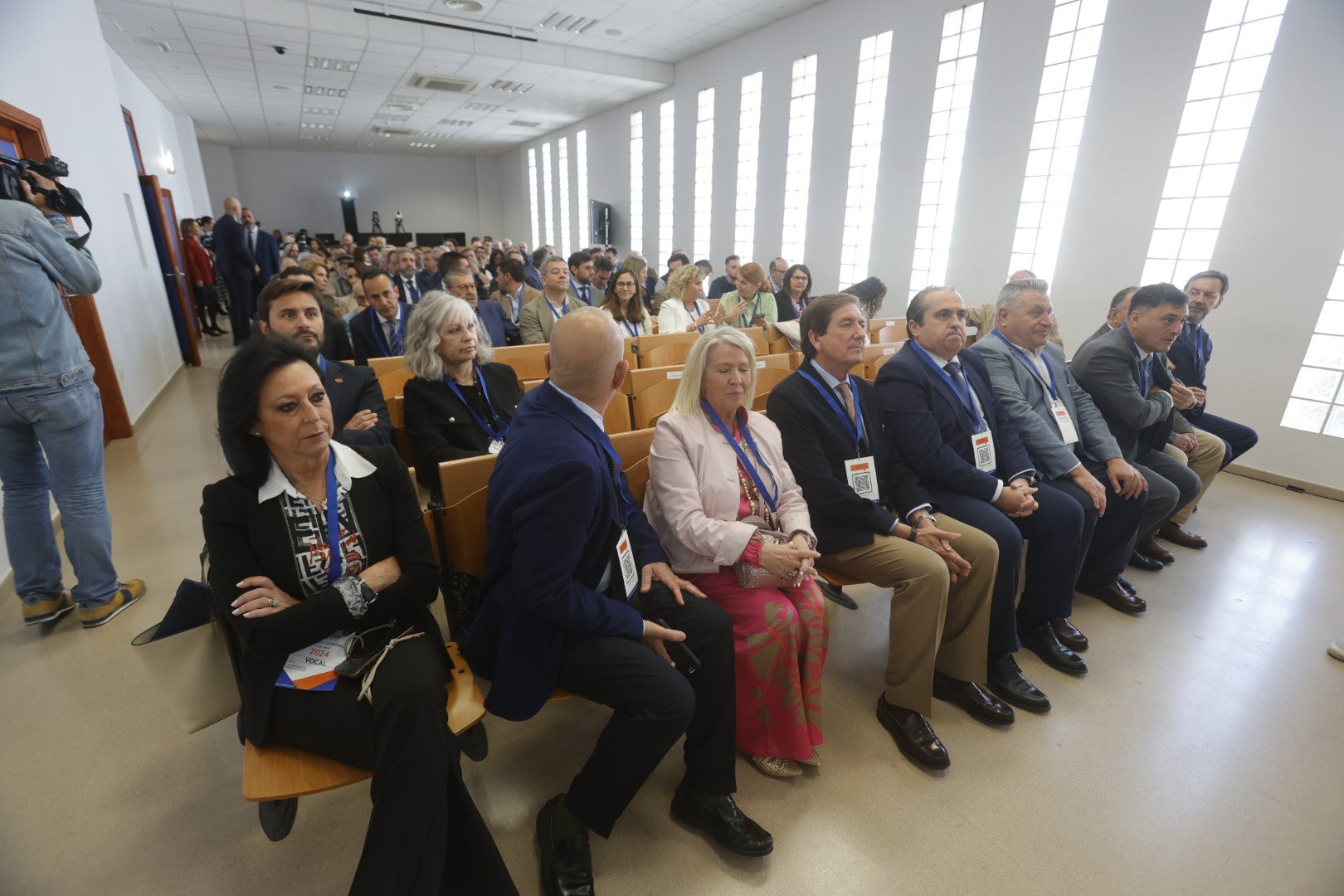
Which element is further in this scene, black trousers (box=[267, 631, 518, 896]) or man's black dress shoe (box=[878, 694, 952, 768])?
man's black dress shoe (box=[878, 694, 952, 768])

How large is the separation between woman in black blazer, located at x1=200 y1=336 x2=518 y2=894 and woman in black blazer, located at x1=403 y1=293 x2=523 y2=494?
95 cm

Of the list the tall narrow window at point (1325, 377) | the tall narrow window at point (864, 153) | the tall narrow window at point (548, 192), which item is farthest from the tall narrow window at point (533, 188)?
the tall narrow window at point (1325, 377)

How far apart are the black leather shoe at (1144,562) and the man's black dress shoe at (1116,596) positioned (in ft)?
1.31

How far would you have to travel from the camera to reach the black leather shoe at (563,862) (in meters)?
1.45

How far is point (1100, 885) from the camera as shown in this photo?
1.56 meters

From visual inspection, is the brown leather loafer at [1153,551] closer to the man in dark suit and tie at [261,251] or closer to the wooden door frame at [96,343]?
the wooden door frame at [96,343]

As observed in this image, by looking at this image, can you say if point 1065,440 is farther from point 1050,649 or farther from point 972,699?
point 972,699

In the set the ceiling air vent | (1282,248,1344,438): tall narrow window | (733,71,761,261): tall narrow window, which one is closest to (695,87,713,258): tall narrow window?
(733,71,761,261): tall narrow window

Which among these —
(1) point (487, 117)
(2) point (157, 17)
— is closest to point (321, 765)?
(2) point (157, 17)

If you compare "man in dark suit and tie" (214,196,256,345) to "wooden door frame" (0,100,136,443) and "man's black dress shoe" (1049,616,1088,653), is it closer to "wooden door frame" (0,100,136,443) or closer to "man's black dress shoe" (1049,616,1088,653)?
"wooden door frame" (0,100,136,443)

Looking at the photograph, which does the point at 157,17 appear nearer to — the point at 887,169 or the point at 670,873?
the point at 887,169

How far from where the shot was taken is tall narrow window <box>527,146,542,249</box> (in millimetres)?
18344

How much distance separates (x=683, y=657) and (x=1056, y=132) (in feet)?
21.6

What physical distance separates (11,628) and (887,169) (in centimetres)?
842
